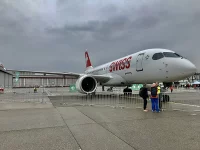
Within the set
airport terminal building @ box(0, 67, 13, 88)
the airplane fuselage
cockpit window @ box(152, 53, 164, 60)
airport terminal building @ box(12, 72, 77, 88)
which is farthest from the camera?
airport terminal building @ box(12, 72, 77, 88)

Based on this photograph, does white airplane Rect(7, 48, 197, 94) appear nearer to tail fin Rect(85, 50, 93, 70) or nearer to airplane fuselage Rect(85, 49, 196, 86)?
airplane fuselage Rect(85, 49, 196, 86)

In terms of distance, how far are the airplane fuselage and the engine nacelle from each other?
2372 mm

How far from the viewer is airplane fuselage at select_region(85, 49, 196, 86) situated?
1052 centimetres

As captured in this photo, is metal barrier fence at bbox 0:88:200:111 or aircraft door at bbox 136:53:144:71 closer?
metal barrier fence at bbox 0:88:200:111

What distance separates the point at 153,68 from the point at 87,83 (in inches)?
247

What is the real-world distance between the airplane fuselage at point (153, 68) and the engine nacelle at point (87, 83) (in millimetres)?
2372

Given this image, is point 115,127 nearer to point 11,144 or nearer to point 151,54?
point 11,144

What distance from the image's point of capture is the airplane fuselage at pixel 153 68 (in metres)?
10.5

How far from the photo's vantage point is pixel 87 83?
631 inches

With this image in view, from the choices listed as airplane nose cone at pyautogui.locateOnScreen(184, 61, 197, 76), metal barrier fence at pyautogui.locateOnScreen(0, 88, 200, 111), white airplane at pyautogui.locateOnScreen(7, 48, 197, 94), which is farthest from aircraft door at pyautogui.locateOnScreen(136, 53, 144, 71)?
airplane nose cone at pyautogui.locateOnScreen(184, 61, 197, 76)

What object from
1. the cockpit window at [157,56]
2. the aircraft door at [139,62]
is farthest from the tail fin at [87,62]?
the cockpit window at [157,56]

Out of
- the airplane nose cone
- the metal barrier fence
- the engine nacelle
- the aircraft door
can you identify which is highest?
the aircraft door

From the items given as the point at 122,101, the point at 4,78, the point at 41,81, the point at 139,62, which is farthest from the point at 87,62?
the point at 41,81

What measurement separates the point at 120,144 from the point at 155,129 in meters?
1.56
